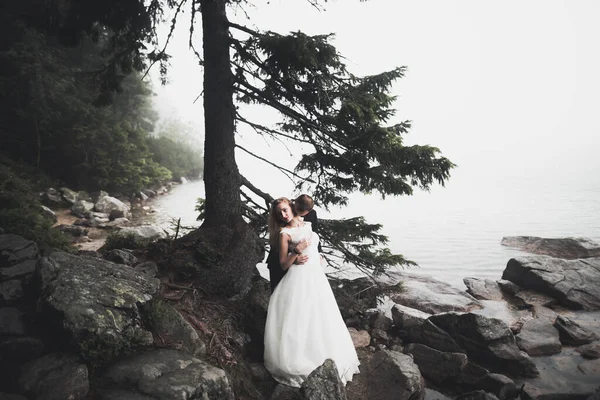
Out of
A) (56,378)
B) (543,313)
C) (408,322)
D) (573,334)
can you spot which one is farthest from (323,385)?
(543,313)

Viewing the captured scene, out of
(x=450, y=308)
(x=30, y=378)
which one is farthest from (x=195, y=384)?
(x=450, y=308)

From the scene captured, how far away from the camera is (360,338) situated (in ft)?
19.0

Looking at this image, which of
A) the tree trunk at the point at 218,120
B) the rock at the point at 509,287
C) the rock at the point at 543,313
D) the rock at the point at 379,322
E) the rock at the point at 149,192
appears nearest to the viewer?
the tree trunk at the point at 218,120

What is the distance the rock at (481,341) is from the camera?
5270mm

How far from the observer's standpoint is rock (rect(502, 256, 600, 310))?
29.2ft

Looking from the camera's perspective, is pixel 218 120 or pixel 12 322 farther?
pixel 218 120

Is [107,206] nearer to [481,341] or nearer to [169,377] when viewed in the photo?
[169,377]

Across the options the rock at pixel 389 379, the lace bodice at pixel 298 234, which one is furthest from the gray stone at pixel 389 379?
the lace bodice at pixel 298 234

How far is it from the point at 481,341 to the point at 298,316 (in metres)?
3.79

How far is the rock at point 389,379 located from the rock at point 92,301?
10.2 feet

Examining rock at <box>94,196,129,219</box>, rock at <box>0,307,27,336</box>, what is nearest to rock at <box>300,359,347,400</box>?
rock at <box>0,307,27,336</box>

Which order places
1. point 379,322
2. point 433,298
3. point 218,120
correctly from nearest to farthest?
point 218,120, point 379,322, point 433,298

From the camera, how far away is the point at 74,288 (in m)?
3.26

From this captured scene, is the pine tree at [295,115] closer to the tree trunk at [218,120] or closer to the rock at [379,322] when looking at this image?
the tree trunk at [218,120]
